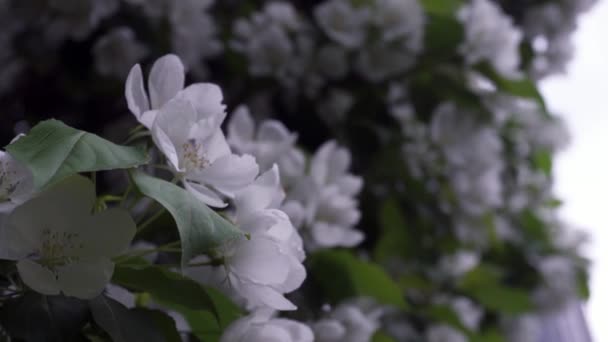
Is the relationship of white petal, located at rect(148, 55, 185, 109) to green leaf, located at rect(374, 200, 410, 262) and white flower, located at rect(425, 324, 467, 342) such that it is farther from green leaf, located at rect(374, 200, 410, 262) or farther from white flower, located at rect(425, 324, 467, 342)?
white flower, located at rect(425, 324, 467, 342)

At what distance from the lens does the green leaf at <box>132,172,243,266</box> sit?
38cm

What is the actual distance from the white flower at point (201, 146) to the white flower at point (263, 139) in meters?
0.27

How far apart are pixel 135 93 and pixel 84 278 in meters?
0.13

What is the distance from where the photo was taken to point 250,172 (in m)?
0.47

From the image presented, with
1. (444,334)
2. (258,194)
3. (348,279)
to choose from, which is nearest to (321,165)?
(348,279)

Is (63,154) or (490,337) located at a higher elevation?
(490,337)

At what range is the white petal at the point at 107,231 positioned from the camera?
419 millimetres

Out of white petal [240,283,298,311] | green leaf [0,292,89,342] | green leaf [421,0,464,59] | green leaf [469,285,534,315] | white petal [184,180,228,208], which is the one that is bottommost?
green leaf [0,292,89,342]

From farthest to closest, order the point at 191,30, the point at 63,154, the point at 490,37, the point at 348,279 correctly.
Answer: the point at 490,37 → the point at 191,30 → the point at 348,279 → the point at 63,154

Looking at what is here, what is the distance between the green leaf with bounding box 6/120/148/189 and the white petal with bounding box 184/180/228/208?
0.17 feet

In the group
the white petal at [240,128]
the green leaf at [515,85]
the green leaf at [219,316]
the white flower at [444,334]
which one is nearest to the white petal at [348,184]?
the white petal at [240,128]

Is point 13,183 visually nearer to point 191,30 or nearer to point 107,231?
point 107,231

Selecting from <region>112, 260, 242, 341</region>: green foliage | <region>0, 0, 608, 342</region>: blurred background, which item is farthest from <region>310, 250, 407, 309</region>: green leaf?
<region>112, 260, 242, 341</region>: green foliage

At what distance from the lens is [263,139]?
0.77 metres
